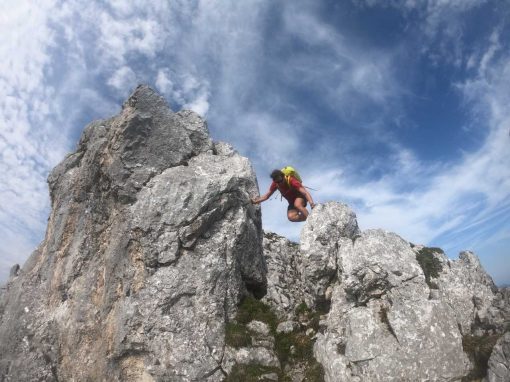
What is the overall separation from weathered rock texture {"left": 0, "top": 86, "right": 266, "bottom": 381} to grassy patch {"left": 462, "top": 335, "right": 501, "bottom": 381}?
10.1 meters

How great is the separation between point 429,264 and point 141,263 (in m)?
14.6

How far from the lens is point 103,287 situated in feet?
66.9

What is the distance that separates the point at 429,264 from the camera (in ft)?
56.6

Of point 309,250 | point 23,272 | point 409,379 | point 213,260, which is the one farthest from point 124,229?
point 409,379

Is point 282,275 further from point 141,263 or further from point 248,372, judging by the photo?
point 141,263

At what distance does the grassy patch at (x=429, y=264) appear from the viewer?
16558mm

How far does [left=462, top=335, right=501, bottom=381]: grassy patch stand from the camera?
41.9ft

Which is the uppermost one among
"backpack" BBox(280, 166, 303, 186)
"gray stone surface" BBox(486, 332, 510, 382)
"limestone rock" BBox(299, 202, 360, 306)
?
"backpack" BBox(280, 166, 303, 186)

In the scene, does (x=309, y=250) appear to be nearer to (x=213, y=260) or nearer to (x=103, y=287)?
(x=213, y=260)

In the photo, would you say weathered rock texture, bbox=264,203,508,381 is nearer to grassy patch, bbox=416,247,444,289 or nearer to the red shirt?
grassy patch, bbox=416,247,444,289

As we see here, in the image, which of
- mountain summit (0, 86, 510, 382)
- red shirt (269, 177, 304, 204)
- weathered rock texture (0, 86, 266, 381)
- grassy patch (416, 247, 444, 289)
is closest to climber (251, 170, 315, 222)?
red shirt (269, 177, 304, 204)

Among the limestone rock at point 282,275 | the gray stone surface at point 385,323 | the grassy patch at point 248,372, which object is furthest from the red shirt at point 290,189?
the grassy patch at point 248,372

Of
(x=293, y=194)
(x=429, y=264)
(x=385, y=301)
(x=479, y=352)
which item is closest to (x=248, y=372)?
(x=385, y=301)

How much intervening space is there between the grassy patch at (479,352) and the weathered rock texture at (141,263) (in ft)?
33.2
